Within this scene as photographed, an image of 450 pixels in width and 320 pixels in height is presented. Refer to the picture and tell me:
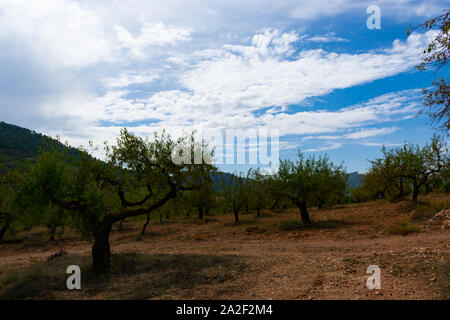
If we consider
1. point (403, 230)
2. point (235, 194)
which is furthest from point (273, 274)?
point (235, 194)

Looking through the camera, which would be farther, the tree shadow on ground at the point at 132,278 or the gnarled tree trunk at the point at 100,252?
the gnarled tree trunk at the point at 100,252

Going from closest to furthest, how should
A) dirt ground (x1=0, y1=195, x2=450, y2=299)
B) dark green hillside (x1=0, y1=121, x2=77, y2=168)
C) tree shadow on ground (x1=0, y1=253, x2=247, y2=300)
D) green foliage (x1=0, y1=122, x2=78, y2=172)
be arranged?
dirt ground (x1=0, y1=195, x2=450, y2=299) < tree shadow on ground (x1=0, y1=253, x2=247, y2=300) < green foliage (x1=0, y1=122, x2=78, y2=172) < dark green hillside (x1=0, y1=121, x2=77, y2=168)

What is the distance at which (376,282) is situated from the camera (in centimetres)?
866

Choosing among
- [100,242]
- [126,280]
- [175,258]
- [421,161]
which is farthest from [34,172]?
[421,161]

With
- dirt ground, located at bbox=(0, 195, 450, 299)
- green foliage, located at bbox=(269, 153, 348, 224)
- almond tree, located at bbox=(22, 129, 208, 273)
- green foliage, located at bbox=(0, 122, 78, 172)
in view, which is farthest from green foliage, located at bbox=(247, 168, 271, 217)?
green foliage, located at bbox=(0, 122, 78, 172)

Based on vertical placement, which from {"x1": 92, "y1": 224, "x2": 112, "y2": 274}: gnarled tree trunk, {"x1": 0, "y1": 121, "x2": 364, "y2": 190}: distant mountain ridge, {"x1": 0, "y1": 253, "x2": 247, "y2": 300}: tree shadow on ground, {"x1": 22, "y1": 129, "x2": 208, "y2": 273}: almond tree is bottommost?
{"x1": 0, "y1": 253, "x2": 247, "y2": 300}: tree shadow on ground

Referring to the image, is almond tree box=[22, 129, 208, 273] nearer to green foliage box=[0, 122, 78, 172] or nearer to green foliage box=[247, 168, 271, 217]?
green foliage box=[247, 168, 271, 217]

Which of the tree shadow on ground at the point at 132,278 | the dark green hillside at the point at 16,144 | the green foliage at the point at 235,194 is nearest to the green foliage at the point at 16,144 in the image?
the dark green hillside at the point at 16,144

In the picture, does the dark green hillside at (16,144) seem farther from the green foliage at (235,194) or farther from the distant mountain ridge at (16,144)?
the green foliage at (235,194)

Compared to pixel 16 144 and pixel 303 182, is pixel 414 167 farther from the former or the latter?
pixel 16 144
